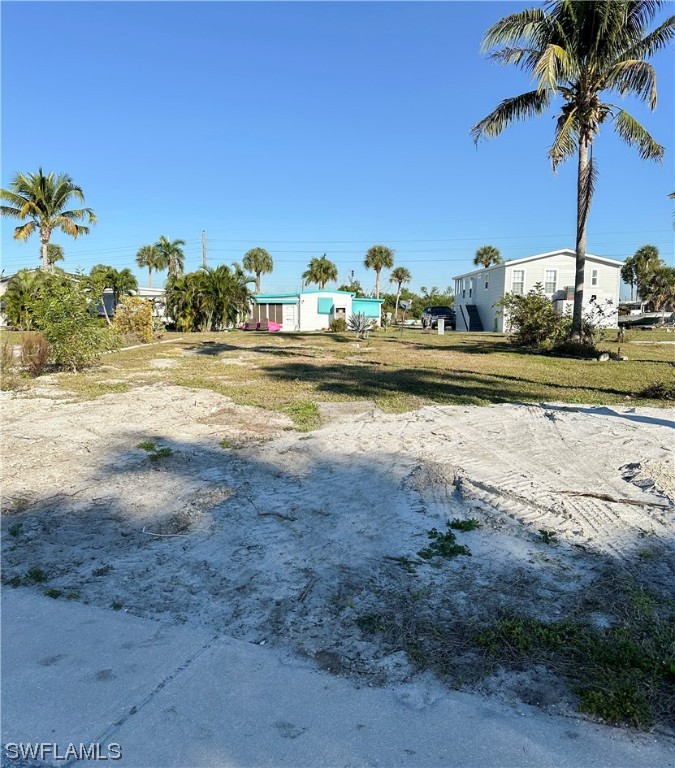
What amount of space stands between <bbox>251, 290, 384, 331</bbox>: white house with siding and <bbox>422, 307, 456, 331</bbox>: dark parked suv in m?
4.15

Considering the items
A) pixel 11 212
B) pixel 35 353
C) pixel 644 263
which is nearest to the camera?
pixel 35 353

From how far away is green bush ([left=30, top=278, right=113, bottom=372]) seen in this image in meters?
12.2

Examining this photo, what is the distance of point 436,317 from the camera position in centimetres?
4244

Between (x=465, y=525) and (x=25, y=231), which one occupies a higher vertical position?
(x=25, y=231)

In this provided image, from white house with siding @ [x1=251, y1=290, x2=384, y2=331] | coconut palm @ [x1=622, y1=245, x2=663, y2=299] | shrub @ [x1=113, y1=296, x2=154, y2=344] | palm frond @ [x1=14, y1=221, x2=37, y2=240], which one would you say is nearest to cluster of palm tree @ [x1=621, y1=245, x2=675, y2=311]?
coconut palm @ [x1=622, y1=245, x2=663, y2=299]

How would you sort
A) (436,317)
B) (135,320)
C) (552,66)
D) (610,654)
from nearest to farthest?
(610,654)
(552,66)
(135,320)
(436,317)

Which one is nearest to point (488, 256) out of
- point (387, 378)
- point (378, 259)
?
point (378, 259)

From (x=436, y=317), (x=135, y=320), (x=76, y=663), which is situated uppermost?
(x=436, y=317)

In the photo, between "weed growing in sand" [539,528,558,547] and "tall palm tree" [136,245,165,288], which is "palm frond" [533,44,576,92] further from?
"tall palm tree" [136,245,165,288]

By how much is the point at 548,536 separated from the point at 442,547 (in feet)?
2.64

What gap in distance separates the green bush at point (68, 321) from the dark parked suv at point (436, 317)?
30.9 meters

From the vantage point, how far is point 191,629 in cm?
289

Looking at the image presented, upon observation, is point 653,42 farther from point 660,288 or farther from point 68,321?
point 660,288

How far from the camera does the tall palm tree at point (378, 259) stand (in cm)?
6200
